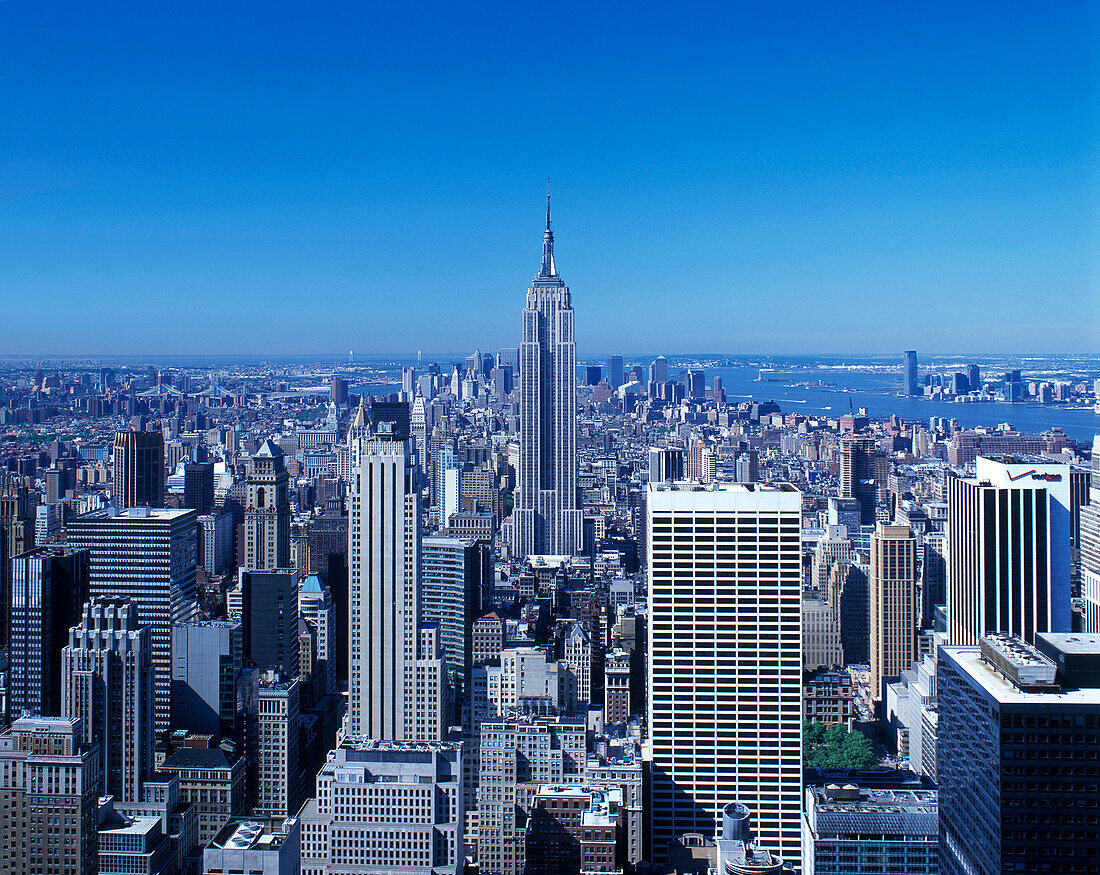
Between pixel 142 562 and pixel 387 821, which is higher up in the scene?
pixel 142 562

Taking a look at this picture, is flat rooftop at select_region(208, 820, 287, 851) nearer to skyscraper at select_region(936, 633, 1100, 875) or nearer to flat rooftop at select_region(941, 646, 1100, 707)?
skyscraper at select_region(936, 633, 1100, 875)

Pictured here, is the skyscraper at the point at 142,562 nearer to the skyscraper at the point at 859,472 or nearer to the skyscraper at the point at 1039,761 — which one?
the skyscraper at the point at 1039,761

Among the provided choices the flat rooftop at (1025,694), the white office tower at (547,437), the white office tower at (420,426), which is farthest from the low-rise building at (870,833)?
the white office tower at (547,437)

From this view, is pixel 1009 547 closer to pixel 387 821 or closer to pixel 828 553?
pixel 828 553

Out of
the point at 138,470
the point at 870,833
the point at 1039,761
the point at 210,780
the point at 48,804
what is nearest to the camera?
the point at 1039,761

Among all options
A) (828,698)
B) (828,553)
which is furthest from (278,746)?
(828,553)

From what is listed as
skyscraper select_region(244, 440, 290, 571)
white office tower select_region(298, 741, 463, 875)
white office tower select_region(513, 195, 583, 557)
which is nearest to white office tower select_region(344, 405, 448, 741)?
white office tower select_region(298, 741, 463, 875)
